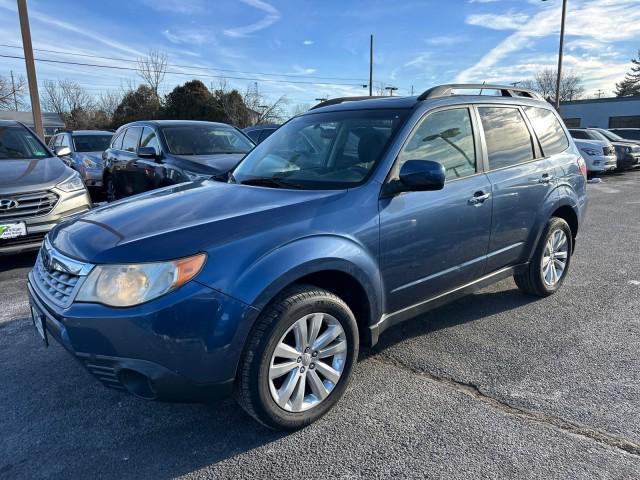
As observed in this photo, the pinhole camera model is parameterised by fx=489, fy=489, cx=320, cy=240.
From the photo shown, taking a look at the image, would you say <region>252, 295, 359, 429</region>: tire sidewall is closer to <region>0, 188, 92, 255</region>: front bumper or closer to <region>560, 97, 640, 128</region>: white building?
<region>0, 188, 92, 255</region>: front bumper

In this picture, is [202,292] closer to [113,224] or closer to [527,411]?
[113,224]

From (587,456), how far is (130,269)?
236cm

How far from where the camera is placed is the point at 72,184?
5785mm

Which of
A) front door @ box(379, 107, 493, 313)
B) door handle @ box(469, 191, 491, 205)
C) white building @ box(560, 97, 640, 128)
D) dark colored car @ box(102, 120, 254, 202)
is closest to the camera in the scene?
front door @ box(379, 107, 493, 313)

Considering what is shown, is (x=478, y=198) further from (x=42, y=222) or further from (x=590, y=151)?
(x=590, y=151)

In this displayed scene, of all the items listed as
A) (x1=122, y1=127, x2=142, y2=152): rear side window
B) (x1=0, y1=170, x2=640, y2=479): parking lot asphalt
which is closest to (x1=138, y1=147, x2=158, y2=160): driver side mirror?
(x1=122, y1=127, x2=142, y2=152): rear side window

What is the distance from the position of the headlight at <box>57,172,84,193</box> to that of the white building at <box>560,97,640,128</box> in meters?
45.1

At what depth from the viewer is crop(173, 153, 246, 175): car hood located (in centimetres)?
630

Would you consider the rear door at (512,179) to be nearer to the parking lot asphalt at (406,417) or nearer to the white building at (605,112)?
the parking lot asphalt at (406,417)

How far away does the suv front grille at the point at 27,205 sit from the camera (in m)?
5.13

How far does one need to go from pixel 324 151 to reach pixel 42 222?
3578mm

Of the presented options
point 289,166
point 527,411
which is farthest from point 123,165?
point 527,411

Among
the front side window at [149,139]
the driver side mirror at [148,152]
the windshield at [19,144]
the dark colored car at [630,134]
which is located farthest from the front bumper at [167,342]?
the dark colored car at [630,134]

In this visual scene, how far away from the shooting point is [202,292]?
87.2 inches
